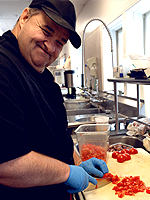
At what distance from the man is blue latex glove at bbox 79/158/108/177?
8 cm

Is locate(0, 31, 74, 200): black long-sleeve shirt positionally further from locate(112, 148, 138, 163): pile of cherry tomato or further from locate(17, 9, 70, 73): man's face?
locate(112, 148, 138, 163): pile of cherry tomato

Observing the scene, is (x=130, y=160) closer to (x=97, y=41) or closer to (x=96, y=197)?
(x=96, y=197)

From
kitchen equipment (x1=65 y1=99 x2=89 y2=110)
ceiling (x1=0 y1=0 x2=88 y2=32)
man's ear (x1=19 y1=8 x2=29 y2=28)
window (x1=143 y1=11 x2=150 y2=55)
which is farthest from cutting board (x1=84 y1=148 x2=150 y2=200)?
ceiling (x1=0 y1=0 x2=88 y2=32)

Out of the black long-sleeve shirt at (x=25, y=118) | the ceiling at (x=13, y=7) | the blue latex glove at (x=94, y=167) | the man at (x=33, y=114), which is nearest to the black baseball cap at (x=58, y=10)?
the man at (x=33, y=114)

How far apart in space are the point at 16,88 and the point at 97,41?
341cm

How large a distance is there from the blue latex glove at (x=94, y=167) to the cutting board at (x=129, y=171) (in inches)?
3.0

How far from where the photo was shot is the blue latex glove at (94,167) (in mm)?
967

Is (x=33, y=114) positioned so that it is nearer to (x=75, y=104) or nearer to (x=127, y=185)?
(x=127, y=185)

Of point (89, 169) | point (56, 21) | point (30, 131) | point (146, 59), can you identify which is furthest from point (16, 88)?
point (146, 59)

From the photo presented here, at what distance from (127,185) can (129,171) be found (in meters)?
0.18

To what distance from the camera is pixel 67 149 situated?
879mm

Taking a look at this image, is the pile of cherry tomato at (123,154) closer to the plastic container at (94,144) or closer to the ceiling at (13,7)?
the plastic container at (94,144)

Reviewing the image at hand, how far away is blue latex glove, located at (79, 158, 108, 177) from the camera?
97 centimetres

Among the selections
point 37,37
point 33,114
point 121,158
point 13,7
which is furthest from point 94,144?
point 13,7
